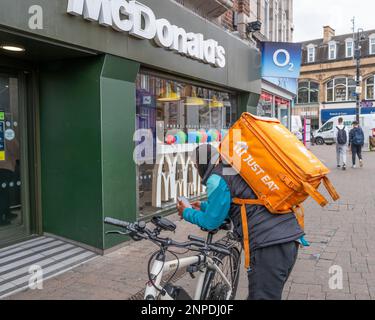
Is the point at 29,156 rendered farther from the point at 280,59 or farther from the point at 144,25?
the point at 280,59

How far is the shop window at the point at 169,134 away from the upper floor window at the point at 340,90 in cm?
3412

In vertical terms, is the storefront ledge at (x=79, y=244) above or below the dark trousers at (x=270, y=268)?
below

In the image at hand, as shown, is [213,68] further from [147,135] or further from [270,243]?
[270,243]

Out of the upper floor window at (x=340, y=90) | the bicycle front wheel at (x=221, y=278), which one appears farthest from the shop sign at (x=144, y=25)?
the upper floor window at (x=340, y=90)

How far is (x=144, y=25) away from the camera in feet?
18.2

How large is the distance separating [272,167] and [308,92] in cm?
4156

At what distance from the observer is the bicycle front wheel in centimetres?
280

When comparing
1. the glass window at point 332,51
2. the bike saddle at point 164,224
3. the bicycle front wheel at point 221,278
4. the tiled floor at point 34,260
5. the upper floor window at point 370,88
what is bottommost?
the tiled floor at point 34,260

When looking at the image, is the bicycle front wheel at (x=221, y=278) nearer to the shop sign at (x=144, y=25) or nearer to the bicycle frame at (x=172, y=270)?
the bicycle frame at (x=172, y=270)

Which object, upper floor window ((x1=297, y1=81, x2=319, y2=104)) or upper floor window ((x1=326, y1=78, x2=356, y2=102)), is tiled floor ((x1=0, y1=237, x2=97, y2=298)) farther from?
upper floor window ((x1=297, y1=81, x2=319, y2=104))

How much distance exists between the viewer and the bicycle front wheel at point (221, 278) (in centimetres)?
280

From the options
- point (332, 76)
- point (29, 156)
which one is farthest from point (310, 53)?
point (29, 156)

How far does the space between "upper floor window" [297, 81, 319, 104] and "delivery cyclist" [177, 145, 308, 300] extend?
41.1 metres
